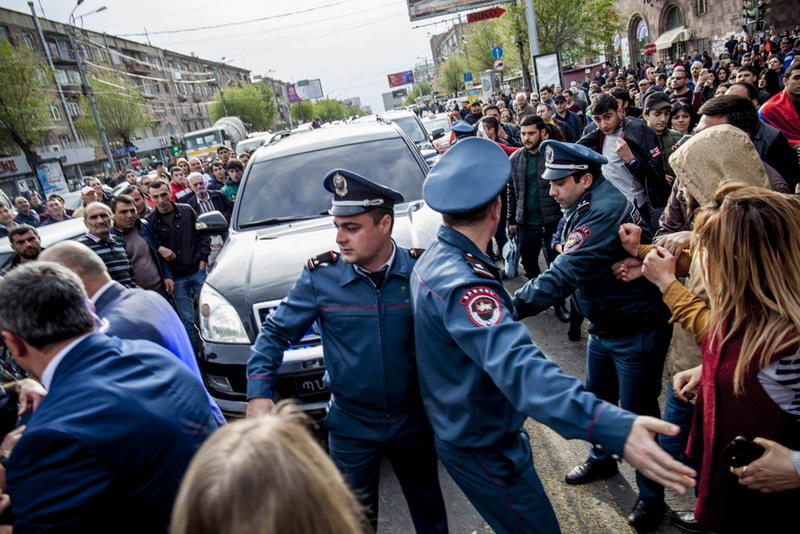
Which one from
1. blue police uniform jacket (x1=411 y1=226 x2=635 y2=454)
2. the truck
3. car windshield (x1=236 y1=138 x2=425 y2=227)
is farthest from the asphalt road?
the truck

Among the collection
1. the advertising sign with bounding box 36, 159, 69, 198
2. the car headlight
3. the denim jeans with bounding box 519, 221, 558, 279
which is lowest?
the denim jeans with bounding box 519, 221, 558, 279

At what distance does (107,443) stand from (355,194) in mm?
1293

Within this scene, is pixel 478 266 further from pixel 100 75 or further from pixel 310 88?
pixel 310 88

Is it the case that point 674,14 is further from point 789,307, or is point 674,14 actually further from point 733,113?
point 789,307

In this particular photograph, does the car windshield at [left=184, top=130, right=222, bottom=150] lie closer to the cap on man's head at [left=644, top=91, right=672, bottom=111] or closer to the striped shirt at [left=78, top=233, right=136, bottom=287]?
the striped shirt at [left=78, top=233, right=136, bottom=287]

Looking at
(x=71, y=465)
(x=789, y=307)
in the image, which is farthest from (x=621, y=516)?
(x=71, y=465)

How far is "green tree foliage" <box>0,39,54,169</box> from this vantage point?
1177 inches

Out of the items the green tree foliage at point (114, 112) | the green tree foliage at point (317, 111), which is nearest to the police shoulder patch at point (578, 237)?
the green tree foliage at point (114, 112)

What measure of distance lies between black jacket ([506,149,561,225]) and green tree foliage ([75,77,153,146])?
46.4 meters

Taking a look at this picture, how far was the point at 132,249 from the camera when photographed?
18.0ft

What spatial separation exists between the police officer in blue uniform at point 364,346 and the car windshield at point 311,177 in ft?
7.26

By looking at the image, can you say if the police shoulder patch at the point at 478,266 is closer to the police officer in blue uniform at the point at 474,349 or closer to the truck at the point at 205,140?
the police officer in blue uniform at the point at 474,349

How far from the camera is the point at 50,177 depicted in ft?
123

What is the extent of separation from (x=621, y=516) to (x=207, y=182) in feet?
28.4
